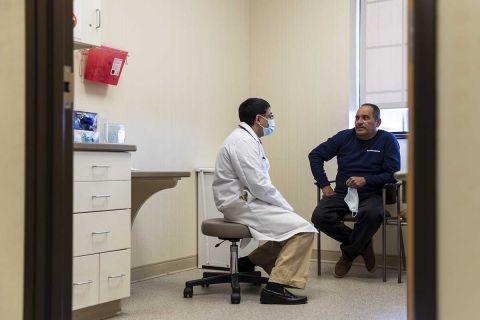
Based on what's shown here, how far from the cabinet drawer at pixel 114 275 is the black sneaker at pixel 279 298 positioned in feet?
2.55

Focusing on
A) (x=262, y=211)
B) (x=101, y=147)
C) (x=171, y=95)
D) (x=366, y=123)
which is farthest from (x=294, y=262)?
(x=171, y=95)

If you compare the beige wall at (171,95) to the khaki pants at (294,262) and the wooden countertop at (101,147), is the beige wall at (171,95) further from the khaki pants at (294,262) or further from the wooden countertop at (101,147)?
the khaki pants at (294,262)

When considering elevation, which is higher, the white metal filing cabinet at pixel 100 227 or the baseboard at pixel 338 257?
the white metal filing cabinet at pixel 100 227

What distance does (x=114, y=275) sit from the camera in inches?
106

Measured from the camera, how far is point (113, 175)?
8.79 ft

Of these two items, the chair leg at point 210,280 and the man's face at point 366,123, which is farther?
the man's face at point 366,123

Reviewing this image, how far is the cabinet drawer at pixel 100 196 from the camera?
2520 mm
